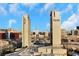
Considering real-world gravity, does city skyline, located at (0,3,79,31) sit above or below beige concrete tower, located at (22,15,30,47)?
above

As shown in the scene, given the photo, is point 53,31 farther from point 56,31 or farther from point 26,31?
point 26,31

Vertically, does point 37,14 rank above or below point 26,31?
above

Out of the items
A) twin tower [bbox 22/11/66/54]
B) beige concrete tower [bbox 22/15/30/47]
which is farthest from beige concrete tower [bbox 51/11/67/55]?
beige concrete tower [bbox 22/15/30/47]

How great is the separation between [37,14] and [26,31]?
200 mm

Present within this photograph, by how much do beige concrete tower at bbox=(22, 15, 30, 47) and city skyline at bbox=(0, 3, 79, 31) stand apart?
4 centimetres

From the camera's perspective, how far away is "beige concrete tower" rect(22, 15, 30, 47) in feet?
5.72

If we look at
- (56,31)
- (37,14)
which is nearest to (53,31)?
(56,31)

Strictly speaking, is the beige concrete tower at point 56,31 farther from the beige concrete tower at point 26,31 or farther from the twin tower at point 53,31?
the beige concrete tower at point 26,31

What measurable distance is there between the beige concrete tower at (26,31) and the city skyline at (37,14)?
4 centimetres

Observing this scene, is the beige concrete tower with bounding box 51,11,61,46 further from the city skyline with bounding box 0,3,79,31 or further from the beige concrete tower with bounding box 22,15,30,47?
the beige concrete tower with bounding box 22,15,30,47

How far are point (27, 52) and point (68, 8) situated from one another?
1.93 ft

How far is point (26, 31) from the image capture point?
1.75m

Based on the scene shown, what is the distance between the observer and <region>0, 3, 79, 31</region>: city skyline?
68.6 inches

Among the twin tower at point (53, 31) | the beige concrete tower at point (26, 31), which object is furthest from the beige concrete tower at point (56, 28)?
the beige concrete tower at point (26, 31)
